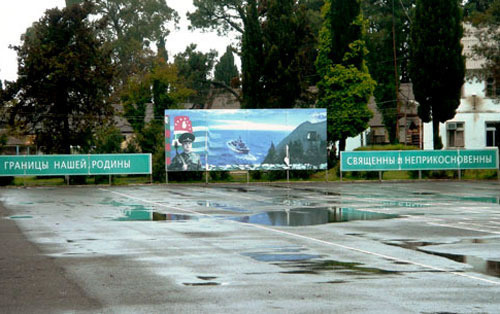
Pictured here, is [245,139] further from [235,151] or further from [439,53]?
[439,53]

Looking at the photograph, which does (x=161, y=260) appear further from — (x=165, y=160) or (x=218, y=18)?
(x=218, y=18)

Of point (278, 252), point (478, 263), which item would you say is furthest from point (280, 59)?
point (478, 263)

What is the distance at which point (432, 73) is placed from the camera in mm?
45312

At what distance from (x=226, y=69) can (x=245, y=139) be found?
2150 inches

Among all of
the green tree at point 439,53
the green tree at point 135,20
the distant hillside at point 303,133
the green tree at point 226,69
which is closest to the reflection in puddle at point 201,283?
the distant hillside at point 303,133

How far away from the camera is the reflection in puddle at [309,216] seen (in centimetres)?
2089

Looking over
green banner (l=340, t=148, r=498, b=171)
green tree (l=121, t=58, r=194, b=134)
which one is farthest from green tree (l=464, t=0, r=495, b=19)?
green banner (l=340, t=148, r=498, b=171)

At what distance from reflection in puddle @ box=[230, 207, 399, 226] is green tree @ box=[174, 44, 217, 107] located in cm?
4998

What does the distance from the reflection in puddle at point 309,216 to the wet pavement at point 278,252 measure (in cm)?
3

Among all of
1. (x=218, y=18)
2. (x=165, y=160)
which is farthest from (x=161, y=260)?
(x=218, y=18)

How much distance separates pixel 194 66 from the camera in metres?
75.1

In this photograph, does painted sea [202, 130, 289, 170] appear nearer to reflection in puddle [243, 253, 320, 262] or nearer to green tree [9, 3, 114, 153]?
green tree [9, 3, 114, 153]

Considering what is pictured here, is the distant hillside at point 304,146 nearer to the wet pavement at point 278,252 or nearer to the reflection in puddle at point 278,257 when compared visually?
the wet pavement at point 278,252

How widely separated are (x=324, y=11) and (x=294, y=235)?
36.9 meters
